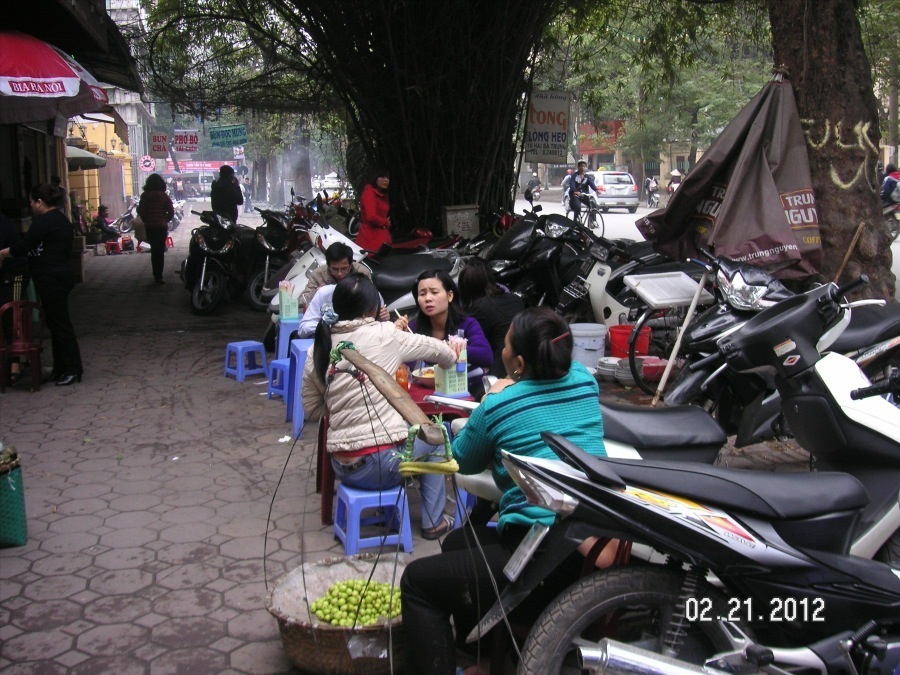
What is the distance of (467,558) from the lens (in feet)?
8.50

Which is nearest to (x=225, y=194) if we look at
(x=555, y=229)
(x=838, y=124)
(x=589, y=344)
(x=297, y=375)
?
(x=555, y=229)

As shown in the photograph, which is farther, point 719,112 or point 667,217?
point 719,112

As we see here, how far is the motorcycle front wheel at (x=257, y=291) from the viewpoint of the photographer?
1121 cm

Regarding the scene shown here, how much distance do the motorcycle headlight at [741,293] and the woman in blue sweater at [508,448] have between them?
302 cm

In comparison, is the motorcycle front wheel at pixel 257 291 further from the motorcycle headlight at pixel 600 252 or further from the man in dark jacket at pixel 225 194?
the motorcycle headlight at pixel 600 252

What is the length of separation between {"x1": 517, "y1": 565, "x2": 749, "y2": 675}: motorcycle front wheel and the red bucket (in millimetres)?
5045

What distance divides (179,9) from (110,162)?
21.3 m

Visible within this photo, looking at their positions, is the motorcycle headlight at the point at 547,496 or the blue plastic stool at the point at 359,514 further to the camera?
the blue plastic stool at the point at 359,514

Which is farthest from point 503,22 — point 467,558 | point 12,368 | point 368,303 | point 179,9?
point 467,558

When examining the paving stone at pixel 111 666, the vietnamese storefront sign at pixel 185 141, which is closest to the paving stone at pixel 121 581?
the paving stone at pixel 111 666

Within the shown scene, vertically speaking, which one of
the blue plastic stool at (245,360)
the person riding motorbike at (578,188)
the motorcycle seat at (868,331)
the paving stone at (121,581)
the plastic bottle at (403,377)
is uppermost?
the person riding motorbike at (578,188)

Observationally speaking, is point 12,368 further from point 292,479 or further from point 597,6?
point 597,6

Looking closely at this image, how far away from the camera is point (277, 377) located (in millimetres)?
6879

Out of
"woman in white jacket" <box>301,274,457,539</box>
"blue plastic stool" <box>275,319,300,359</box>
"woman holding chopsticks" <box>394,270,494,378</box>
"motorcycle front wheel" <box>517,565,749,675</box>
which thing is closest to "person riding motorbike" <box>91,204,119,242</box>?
"blue plastic stool" <box>275,319,300,359</box>
